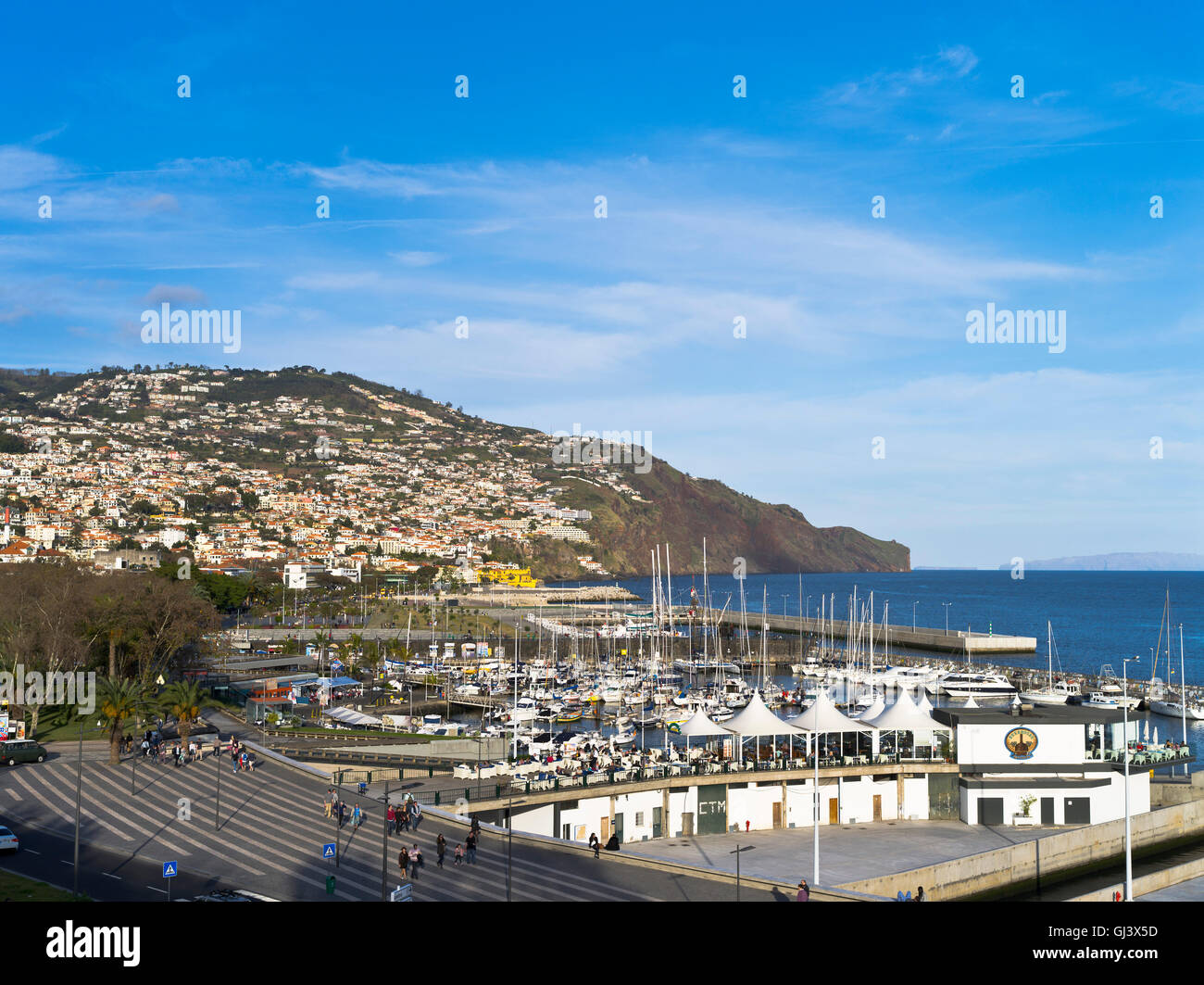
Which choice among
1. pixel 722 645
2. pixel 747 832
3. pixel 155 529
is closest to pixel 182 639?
pixel 747 832

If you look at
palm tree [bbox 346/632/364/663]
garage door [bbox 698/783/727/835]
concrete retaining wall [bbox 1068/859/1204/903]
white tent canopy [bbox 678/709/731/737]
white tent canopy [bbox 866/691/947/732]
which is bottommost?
concrete retaining wall [bbox 1068/859/1204/903]

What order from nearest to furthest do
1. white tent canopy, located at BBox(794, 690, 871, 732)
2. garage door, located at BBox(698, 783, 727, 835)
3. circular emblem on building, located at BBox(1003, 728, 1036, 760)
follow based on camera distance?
garage door, located at BBox(698, 783, 727, 835), white tent canopy, located at BBox(794, 690, 871, 732), circular emblem on building, located at BBox(1003, 728, 1036, 760)

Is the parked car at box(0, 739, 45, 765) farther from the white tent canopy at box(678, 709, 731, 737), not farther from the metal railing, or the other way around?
the white tent canopy at box(678, 709, 731, 737)

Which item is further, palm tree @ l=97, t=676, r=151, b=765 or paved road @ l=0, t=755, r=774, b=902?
palm tree @ l=97, t=676, r=151, b=765

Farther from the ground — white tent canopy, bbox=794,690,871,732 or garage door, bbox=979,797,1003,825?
white tent canopy, bbox=794,690,871,732

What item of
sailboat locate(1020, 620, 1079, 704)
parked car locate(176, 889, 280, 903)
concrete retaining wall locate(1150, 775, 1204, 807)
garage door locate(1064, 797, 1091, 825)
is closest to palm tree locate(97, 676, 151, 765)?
parked car locate(176, 889, 280, 903)

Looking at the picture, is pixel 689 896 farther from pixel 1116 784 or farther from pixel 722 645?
pixel 722 645

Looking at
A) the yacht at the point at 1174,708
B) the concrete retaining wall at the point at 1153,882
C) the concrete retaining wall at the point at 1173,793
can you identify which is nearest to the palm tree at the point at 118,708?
the concrete retaining wall at the point at 1153,882
